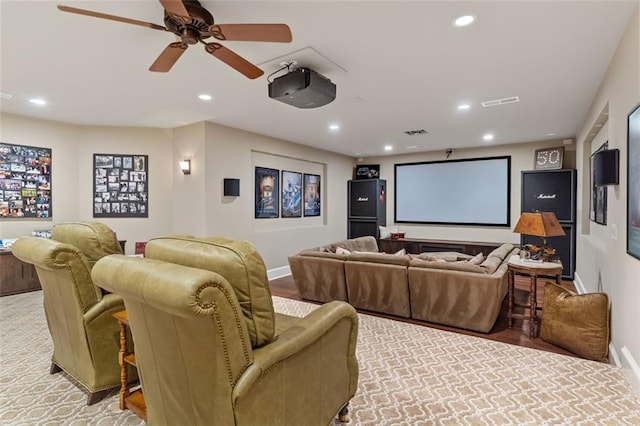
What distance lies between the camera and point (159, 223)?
562 centimetres

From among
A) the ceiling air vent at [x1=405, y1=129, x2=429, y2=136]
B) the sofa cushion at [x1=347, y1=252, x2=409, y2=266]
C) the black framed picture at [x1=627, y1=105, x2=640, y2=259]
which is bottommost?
the sofa cushion at [x1=347, y1=252, x2=409, y2=266]

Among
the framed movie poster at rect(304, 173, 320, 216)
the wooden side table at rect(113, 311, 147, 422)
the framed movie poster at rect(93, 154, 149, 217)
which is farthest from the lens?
the framed movie poster at rect(304, 173, 320, 216)

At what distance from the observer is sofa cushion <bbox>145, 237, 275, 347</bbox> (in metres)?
1.39

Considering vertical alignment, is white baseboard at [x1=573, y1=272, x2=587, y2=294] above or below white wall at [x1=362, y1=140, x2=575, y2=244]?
below

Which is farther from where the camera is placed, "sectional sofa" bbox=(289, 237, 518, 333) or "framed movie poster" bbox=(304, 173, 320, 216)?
"framed movie poster" bbox=(304, 173, 320, 216)

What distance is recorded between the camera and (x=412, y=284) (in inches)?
147

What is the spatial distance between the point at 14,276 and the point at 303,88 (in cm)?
491

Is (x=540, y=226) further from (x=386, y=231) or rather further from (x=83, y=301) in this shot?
(x=386, y=231)

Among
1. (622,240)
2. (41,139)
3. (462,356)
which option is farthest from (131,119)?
(622,240)

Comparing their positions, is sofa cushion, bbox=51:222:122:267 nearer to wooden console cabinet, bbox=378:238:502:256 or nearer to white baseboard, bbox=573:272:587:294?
white baseboard, bbox=573:272:587:294

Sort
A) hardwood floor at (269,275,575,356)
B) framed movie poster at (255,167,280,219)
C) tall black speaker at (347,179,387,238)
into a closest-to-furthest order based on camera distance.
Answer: hardwood floor at (269,275,575,356) < framed movie poster at (255,167,280,219) < tall black speaker at (347,179,387,238)

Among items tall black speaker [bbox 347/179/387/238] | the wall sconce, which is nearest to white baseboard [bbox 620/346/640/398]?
the wall sconce

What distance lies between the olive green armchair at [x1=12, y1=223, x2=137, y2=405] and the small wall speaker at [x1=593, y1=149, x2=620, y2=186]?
12.1ft

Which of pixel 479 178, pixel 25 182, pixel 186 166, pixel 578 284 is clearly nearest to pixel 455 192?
pixel 479 178
